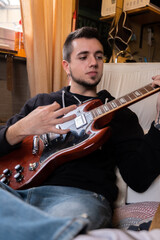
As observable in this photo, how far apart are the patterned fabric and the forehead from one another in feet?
2.70

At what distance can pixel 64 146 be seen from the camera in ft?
2.96

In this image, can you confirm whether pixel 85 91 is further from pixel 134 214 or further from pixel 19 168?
pixel 134 214

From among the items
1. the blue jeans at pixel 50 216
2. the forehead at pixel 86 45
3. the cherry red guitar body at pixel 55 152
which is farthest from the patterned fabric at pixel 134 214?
the forehead at pixel 86 45

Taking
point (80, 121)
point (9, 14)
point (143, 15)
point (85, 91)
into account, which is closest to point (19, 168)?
point (80, 121)

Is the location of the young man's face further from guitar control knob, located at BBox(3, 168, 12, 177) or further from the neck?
guitar control knob, located at BBox(3, 168, 12, 177)

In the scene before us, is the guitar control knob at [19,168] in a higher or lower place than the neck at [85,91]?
lower

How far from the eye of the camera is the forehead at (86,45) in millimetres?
1223

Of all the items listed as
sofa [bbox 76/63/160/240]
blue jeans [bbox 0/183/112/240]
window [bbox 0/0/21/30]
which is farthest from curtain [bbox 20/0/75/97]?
blue jeans [bbox 0/183/112/240]

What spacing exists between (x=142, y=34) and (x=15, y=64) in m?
1.65

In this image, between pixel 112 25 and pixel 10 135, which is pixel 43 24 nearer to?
pixel 112 25

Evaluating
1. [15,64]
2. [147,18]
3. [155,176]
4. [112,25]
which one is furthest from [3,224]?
[147,18]

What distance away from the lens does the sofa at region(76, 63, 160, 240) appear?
452 millimetres

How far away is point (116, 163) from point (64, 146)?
304 mm

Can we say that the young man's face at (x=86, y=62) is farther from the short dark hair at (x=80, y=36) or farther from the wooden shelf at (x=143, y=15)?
the wooden shelf at (x=143, y=15)
